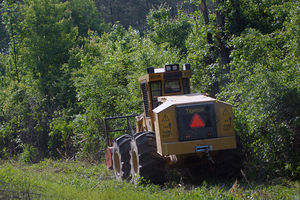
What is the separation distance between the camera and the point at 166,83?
1056 centimetres

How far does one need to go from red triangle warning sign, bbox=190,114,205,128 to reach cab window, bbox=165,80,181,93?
169 cm

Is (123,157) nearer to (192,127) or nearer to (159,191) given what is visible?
(159,191)

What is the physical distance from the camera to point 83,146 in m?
17.3

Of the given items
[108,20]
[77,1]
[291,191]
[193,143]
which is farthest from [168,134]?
[108,20]

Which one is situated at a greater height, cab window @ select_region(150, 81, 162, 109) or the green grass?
cab window @ select_region(150, 81, 162, 109)

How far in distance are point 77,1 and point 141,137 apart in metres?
25.3

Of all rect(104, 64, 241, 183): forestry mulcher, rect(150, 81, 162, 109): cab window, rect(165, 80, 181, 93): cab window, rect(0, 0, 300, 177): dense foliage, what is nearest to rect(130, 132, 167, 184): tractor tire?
rect(104, 64, 241, 183): forestry mulcher

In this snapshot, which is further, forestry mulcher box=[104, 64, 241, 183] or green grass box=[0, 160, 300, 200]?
forestry mulcher box=[104, 64, 241, 183]

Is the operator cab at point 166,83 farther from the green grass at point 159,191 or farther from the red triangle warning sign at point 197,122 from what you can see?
the green grass at point 159,191

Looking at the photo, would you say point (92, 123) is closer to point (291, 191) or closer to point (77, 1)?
point (291, 191)

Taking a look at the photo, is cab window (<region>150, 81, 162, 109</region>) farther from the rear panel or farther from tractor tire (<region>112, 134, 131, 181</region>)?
the rear panel

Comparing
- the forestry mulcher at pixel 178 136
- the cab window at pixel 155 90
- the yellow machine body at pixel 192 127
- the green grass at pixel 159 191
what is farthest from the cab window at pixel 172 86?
the green grass at pixel 159 191

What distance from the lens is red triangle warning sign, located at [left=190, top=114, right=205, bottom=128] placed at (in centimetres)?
905

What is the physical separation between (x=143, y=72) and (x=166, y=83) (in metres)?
5.72
